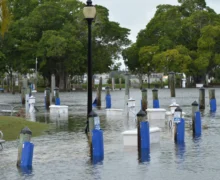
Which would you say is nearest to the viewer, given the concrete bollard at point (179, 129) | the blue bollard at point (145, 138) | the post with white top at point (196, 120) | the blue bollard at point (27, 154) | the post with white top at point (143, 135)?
the blue bollard at point (27, 154)

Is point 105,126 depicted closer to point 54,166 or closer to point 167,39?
point 54,166

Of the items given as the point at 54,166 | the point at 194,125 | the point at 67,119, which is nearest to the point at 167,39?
the point at 67,119

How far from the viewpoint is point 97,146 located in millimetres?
18688

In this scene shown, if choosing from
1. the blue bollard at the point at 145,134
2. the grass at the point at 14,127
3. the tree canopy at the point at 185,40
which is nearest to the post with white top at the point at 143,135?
the blue bollard at the point at 145,134

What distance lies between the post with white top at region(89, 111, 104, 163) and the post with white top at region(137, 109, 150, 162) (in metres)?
1.21

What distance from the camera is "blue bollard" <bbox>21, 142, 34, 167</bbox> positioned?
16.6 meters

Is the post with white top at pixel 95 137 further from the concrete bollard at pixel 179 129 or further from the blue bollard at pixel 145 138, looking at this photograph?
the concrete bollard at pixel 179 129

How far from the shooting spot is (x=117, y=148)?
21.1 m

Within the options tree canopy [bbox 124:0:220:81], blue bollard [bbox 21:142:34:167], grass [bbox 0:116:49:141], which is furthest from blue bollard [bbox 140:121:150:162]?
tree canopy [bbox 124:0:220:81]

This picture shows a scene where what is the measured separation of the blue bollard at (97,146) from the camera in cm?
1834

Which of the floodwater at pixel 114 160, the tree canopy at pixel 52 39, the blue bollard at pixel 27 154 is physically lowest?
the floodwater at pixel 114 160

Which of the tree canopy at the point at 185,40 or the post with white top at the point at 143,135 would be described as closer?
the post with white top at the point at 143,135

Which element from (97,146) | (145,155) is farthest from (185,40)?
(97,146)

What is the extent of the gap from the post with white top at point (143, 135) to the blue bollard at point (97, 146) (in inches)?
45.6
